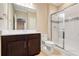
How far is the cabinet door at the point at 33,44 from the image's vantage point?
1216 millimetres

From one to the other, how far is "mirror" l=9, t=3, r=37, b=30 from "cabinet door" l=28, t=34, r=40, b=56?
4.5 inches

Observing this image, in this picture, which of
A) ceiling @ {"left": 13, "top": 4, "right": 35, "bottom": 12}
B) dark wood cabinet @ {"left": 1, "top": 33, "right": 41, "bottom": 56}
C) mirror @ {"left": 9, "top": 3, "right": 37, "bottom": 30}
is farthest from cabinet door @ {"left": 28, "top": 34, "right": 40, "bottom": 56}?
ceiling @ {"left": 13, "top": 4, "right": 35, "bottom": 12}

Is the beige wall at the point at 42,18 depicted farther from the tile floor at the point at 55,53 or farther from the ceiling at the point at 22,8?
the tile floor at the point at 55,53

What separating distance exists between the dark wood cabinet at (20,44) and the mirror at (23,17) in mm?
124

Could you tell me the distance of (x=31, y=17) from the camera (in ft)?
4.19

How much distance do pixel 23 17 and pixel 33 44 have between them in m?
0.35

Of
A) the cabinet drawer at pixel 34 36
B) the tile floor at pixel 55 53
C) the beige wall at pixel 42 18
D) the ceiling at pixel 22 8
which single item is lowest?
the tile floor at pixel 55 53

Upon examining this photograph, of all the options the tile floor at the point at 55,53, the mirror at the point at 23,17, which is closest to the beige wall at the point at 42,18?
the mirror at the point at 23,17

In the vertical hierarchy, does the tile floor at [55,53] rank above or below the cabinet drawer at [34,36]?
below

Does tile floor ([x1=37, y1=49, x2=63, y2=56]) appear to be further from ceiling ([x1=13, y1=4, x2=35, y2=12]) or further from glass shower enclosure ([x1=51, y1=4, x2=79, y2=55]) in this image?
ceiling ([x1=13, y1=4, x2=35, y2=12])

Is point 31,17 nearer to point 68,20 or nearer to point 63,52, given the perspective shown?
point 68,20

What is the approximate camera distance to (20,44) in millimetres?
1277

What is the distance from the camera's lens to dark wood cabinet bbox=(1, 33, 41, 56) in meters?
1.23

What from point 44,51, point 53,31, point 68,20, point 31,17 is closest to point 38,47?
point 44,51
